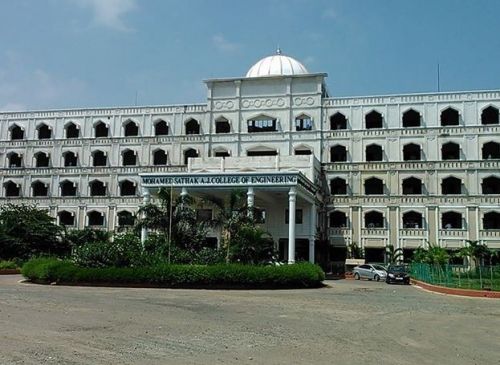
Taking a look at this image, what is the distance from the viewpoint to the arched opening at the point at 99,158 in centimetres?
4644

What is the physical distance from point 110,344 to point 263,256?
17285mm

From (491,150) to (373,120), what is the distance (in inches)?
335

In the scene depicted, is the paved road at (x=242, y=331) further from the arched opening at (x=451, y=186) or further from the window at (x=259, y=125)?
the window at (x=259, y=125)

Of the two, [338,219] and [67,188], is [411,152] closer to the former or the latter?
[338,219]

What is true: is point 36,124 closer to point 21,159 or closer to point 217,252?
point 21,159

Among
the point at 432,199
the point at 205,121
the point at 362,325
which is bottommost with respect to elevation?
the point at 362,325

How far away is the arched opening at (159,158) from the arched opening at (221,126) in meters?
4.80

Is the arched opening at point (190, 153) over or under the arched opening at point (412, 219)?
over

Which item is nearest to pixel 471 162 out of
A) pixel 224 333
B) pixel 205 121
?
pixel 205 121

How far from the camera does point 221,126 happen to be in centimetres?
4400

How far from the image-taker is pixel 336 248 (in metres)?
40.8

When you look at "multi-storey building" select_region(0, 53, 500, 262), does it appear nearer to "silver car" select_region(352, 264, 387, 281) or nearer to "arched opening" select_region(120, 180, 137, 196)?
"arched opening" select_region(120, 180, 137, 196)

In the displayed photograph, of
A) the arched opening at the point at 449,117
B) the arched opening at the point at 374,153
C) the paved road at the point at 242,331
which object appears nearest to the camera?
the paved road at the point at 242,331

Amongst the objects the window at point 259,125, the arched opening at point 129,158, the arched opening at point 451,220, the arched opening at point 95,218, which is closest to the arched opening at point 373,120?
the window at point 259,125
